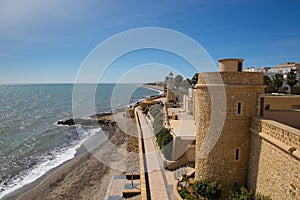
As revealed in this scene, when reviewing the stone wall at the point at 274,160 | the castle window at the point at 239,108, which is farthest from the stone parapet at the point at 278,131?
the castle window at the point at 239,108

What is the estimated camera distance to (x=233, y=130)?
8.02 m

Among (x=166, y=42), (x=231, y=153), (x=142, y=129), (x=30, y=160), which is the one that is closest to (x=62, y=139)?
(x=30, y=160)

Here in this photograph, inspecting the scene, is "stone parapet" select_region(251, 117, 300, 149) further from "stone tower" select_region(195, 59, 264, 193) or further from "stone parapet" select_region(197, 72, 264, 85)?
"stone parapet" select_region(197, 72, 264, 85)

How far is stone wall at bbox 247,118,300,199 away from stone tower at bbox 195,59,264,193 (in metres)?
0.36

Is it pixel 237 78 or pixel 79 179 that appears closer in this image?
pixel 237 78

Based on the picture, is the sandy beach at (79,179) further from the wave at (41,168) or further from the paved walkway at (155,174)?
the paved walkway at (155,174)

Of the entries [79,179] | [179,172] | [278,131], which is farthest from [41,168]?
[278,131]

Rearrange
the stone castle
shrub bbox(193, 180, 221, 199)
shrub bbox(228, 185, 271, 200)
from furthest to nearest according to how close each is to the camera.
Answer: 1. shrub bbox(193, 180, 221, 199)
2. the stone castle
3. shrub bbox(228, 185, 271, 200)

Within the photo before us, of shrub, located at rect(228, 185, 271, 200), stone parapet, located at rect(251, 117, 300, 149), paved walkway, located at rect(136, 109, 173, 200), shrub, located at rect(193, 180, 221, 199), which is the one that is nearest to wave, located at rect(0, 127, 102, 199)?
paved walkway, located at rect(136, 109, 173, 200)

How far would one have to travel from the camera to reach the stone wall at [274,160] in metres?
5.55

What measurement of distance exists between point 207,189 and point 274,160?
2920 mm

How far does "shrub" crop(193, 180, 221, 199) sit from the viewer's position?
26.5 ft

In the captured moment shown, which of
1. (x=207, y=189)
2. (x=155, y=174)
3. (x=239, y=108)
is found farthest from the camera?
(x=155, y=174)

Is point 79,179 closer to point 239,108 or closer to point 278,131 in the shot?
point 239,108
